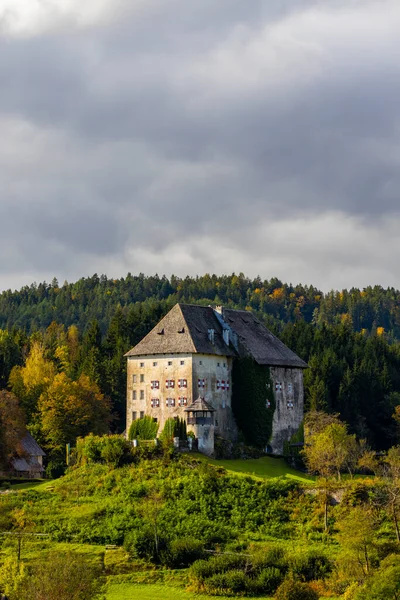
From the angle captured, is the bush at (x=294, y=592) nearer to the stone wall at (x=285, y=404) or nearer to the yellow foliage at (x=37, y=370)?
the stone wall at (x=285, y=404)

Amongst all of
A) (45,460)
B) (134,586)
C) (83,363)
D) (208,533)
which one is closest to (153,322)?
(83,363)

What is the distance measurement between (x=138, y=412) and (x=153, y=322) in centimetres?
3263

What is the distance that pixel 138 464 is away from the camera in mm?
76312

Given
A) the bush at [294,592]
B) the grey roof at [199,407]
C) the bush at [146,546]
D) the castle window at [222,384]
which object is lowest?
the bush at [294,592]

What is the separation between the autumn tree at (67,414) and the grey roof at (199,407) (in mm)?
14544

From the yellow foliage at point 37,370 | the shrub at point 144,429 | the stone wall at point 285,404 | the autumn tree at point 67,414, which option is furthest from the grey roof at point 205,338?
the yellow foliage at point 37,370

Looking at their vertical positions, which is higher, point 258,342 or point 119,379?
point 258,342

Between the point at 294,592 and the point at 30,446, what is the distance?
4277 centimetres

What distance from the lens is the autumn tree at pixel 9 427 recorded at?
3255 inches

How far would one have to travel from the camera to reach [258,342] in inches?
3644

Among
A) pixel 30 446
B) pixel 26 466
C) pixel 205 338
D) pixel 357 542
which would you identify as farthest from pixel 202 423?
pixel 357 542

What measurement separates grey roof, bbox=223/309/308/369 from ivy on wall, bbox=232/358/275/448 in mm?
1163

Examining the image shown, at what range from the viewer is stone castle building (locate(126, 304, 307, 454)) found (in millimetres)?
84812

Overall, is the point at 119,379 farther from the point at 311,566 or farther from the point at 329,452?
the point at 311,566
